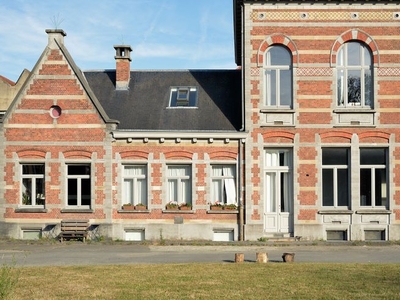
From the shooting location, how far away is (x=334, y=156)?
1046 inches

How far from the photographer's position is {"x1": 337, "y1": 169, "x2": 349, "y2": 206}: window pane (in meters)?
26.5

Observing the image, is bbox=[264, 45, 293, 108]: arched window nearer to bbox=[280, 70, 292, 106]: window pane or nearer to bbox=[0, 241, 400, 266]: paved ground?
bbox=[280, 70, 292, 106]: window pane

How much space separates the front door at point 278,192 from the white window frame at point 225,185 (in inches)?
50.8

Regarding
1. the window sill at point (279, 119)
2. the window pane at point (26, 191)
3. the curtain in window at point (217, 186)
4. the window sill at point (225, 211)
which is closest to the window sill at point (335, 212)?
the window sill at point (225, 211)

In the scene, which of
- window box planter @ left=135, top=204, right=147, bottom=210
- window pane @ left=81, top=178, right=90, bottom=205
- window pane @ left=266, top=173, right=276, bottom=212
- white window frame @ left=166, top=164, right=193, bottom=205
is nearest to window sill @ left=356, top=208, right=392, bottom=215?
window pane @ left=266, top=173, right=276, bottom=212

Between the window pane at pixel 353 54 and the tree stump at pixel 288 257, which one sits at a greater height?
the window pane at pixel 353 54

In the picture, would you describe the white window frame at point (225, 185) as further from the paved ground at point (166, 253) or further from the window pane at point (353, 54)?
the window pane at point (353, 54)

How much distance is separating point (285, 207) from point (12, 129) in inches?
449

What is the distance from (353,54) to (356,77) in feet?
3.07

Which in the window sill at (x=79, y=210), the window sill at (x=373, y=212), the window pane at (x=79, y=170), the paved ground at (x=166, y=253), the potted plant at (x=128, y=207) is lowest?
the paved ground at (x=166, y=253)

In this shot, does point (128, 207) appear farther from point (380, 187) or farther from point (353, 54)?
point (353, 54)

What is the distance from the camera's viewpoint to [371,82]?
87.0 feet

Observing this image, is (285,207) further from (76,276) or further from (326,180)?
(76,276)

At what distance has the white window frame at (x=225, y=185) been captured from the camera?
26.5 meters
